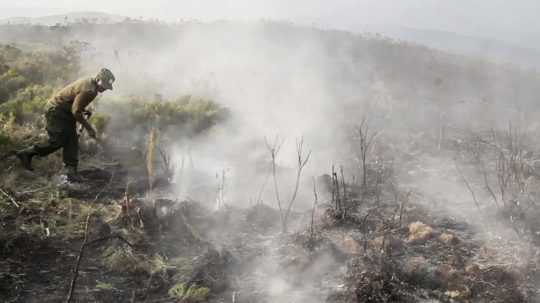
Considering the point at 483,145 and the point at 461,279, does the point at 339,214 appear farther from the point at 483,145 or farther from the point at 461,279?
the point at 483,145

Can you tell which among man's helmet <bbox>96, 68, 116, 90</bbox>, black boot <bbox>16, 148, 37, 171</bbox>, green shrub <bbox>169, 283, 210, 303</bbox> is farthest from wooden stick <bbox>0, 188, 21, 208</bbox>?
green shrub <bbox>169, 283, 210, 303</bbox>

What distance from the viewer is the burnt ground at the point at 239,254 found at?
4254 mm

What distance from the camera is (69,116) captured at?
6.06 metres

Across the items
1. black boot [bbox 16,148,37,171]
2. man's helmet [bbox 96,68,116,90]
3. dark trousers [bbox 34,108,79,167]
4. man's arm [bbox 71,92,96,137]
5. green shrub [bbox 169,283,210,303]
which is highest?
man's helmet [bbox 96,68,116,90]

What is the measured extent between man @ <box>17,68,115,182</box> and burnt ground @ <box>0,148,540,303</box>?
0.33 meters

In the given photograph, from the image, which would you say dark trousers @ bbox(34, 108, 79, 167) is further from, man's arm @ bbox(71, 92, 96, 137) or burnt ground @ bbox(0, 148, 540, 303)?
burnt ground @ bbox(0, 148, 540, 303)

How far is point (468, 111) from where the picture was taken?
12703 mm

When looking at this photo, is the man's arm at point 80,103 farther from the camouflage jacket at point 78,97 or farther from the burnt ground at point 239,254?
the burnt ground at point 239,254

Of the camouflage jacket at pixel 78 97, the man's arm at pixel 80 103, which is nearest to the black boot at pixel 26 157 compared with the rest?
the camouflage jacket at pixel 78 97

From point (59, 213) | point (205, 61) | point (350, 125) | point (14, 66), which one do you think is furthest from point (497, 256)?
point (205, 61)

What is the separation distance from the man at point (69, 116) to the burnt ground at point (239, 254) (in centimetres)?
33

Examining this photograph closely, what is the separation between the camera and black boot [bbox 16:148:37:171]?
19.5ft

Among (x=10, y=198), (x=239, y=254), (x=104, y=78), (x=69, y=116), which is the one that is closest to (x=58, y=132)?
(x=69, y=116)

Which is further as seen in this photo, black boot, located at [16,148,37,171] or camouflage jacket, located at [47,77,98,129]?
black boot, located at [16,148,37,171]
